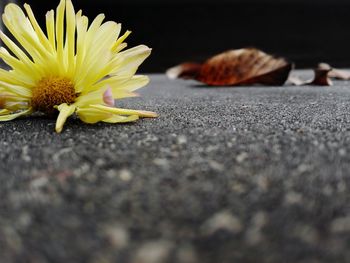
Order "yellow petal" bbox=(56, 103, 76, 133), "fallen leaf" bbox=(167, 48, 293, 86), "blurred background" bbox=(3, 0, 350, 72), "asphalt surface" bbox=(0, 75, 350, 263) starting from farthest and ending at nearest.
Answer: "blurred background" bbox=(3, 0, 350, 72)
"fallen leaf" bbox=(167, 48, 293, 86)
"yellow petal" bbox=(56, 103, 76, 133)
"asphalt surface" bbox=(0, 75, 350, 263)

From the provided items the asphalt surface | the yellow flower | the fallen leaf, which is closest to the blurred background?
the fallen leaf

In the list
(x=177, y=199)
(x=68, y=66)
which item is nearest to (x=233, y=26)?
(x=68, y=66)

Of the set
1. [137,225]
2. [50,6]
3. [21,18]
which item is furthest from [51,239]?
[50,6]

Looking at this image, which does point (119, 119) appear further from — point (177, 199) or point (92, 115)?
point (177, 199)

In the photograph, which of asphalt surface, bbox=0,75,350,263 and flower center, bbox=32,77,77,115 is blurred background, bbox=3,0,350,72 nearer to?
flower center, bbox=32,77,77,115

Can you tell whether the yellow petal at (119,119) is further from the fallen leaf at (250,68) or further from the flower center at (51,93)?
the fallen leaf at (250,68)

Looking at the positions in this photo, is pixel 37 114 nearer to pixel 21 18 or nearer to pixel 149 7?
pixel 21 18

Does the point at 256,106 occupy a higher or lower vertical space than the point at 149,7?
lower
